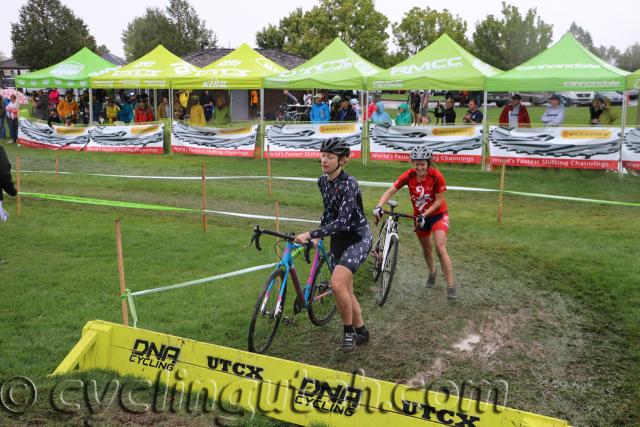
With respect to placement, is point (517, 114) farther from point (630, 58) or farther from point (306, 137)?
point (630, 58)

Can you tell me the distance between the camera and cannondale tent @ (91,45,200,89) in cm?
2541

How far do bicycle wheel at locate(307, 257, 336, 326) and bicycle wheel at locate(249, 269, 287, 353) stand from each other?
55 centimetres

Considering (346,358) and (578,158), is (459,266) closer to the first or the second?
(346,358)

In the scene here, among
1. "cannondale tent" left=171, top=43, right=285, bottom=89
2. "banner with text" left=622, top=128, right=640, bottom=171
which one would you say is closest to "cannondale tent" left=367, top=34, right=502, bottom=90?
"banner with text" left=622, top=128, right=640, bottom=171

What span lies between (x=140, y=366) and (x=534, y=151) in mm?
15267

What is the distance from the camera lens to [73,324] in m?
7.07

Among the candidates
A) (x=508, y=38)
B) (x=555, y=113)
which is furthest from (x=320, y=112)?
(x=508, y=38)

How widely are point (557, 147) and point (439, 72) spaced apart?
14.4 feet

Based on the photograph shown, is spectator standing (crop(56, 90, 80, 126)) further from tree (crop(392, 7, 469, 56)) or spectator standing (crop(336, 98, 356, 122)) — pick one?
tree (crop(392, 7, 469, 56))

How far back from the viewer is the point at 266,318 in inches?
248

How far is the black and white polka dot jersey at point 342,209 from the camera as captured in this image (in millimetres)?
6246

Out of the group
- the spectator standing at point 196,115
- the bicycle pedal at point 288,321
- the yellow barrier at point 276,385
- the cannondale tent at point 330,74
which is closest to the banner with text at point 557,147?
the cannondale tent at point 330,74

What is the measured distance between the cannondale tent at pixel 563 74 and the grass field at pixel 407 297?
3.84 m

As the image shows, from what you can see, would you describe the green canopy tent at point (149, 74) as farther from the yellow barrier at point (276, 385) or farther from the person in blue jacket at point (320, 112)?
the yellow barrier at point (276, 385)
